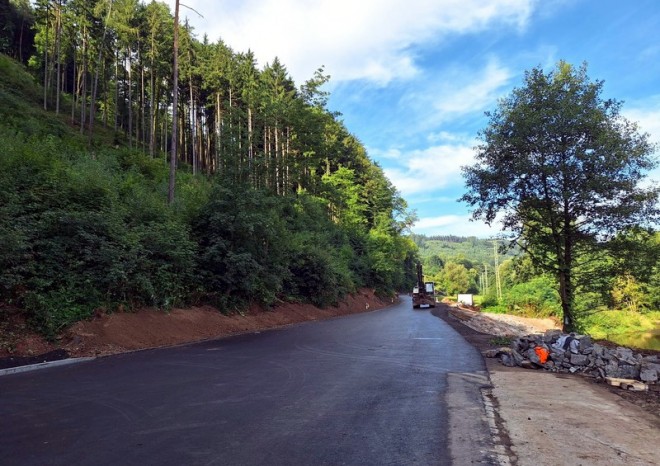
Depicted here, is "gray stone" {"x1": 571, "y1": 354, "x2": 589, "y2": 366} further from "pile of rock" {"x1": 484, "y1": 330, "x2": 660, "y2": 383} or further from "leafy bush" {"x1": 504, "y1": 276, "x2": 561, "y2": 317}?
"leafy bush" {"x1": 504, "y1": 276, "x2": 561, "y2": 317}

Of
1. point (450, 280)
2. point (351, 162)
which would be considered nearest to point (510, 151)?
point (351, 162)

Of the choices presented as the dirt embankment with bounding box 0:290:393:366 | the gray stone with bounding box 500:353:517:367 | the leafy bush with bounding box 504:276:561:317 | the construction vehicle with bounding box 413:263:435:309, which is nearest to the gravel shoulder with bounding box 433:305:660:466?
the gray stone with bounding box 500:353:517:367

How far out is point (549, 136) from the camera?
13.7 meters

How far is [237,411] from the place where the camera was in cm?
616

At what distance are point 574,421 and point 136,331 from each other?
1217 centimetres

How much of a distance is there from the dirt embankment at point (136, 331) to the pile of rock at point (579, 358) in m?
10.6

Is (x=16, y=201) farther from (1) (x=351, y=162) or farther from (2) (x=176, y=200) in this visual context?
(1) (x=351, y=162)

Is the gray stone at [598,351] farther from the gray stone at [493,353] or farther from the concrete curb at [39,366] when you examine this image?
the concrete curb at [39,366]

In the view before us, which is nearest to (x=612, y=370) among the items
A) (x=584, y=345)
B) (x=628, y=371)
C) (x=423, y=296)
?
(x=628, y=371)

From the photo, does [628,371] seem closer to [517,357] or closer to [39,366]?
[517,357]

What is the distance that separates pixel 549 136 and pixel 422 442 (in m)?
12.0

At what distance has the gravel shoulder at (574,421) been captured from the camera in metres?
4.59

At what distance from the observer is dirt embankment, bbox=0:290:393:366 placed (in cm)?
1059

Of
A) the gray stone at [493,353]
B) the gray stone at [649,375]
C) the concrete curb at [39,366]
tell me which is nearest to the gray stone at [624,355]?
the gray stone at [649,375]
